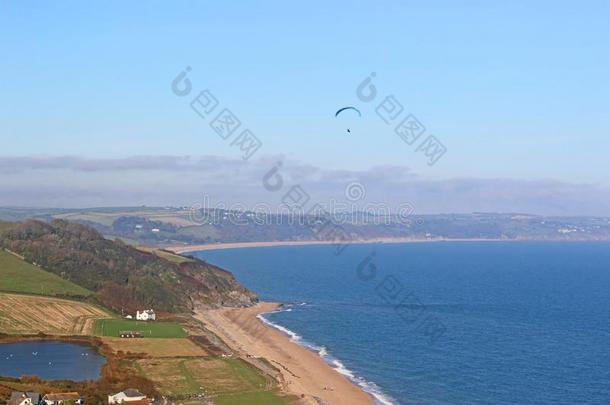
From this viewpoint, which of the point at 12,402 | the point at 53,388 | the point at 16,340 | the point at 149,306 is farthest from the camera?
the point at 149,306

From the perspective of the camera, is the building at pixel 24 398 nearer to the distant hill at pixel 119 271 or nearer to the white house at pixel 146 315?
the white house at pixel 146 315

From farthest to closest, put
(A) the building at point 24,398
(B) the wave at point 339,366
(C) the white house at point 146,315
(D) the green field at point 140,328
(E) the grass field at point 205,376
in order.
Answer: (C) the white house at point 146,315 < (D) the green field at point 140,328 < (B) the wave at point 339,366 < (E) the grass field at point 205,376 < (A) the building at point 24,398

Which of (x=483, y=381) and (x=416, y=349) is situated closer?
(x=483, y=381)

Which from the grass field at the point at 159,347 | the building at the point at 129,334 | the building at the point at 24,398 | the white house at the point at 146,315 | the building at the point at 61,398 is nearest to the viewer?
the building at the point at 24,398

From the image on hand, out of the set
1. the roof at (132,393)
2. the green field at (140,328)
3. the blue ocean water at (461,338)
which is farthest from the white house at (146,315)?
the roof at (132,393)

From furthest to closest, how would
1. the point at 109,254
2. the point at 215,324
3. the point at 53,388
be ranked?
1. the point at 109,254
2. the point at 215,324
3. the point at 53,388

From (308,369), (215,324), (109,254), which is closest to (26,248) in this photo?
(109,254)

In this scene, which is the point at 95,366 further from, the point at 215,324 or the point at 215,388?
the point at 215,324
